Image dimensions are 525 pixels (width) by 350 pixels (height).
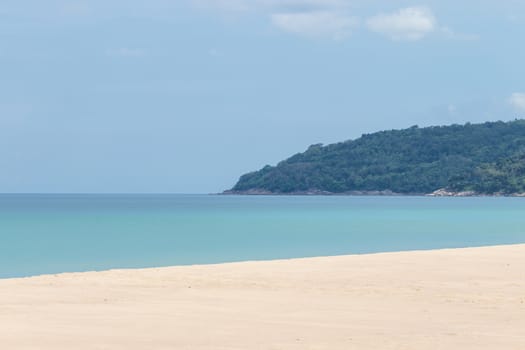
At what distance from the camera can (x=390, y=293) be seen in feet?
63.7

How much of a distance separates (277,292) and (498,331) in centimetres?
648

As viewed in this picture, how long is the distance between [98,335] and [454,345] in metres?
4.93

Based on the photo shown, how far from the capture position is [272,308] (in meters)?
16.8

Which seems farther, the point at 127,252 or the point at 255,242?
the point at 255,242

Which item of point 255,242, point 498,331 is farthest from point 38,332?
point 255,242

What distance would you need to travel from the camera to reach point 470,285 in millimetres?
21328

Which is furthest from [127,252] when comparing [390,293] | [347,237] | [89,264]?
[390,293]

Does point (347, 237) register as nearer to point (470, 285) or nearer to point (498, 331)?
point (470, 285)

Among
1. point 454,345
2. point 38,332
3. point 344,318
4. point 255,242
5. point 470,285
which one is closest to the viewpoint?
point 454,345

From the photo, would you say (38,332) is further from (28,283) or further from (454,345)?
(28,283)

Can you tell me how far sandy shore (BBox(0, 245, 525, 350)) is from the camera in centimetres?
1307

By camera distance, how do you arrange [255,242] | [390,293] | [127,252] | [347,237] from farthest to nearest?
1. [347,237]
2. [255,242]
3. [127,252]
4. [390,293]

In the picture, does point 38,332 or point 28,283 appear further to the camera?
point 28,283

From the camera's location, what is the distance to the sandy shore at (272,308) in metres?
13.1
